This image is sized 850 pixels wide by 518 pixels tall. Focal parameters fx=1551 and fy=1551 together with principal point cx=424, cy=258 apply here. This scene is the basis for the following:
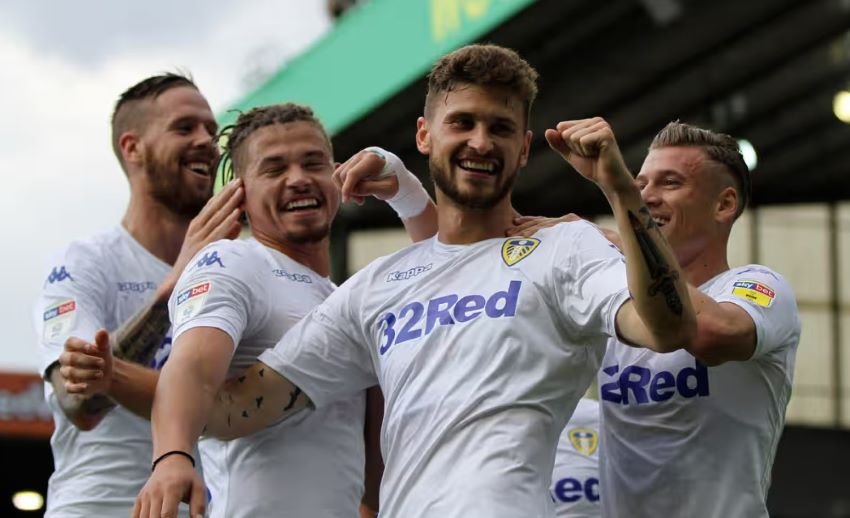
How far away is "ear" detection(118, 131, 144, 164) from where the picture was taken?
671 cm

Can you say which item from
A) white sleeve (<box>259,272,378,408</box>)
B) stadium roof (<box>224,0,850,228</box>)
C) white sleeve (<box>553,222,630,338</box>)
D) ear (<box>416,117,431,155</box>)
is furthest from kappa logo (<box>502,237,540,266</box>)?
stadium roof (<box>224,0,850,228</box>)

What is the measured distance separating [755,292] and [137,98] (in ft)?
9.97

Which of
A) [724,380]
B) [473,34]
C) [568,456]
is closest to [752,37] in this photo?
[473,34]

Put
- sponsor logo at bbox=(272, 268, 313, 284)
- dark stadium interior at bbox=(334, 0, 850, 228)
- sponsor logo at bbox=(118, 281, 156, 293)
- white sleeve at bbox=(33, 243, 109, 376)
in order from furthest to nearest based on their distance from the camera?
dark stadium interior at bbox=(334, 0, 850, 228) → sponsor logo at bbox=(118, 281, 156, 293) → white sleeve at bbox=(33, 243, 109, 376) → sponsor logo at bbox=(272, 268, 313, 284)

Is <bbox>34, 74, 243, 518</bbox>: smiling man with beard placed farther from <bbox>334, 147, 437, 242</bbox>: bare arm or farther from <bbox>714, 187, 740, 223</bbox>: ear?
<bbox>714, 187, 740, 223</bbox>: ear

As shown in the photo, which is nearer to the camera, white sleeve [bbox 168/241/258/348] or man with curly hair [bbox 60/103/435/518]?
man with curly hair [bbox 60/103/435/518]

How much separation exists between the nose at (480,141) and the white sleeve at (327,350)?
628 millimetres

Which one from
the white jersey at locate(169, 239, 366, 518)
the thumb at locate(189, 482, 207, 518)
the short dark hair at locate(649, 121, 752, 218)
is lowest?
the thumb at locate(189, 482, 207, 518)

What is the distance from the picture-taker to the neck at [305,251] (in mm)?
5637

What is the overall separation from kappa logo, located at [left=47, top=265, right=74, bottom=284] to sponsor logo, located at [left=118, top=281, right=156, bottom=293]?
0.24 meters

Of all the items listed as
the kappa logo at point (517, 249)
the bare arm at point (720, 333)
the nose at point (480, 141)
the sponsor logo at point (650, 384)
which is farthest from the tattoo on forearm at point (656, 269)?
the sponsor logo at point (650, 384)

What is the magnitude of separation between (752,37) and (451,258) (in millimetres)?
14547

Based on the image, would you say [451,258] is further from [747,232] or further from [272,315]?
[747,232]

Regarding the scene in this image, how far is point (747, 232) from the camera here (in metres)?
26.8
